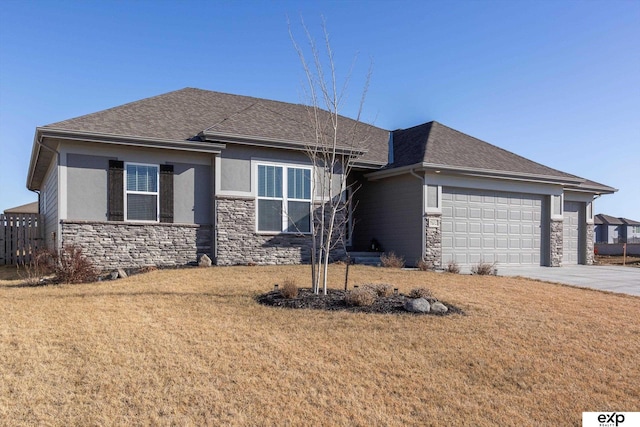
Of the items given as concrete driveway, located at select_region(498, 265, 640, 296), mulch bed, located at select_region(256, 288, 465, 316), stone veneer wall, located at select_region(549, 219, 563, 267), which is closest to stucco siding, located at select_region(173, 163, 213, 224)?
mulch bed, located at select_region(256, 288, 465, 316)

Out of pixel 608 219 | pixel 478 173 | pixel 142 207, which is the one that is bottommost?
pixel 608 219

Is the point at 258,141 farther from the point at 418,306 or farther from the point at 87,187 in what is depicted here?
the point at 418,306

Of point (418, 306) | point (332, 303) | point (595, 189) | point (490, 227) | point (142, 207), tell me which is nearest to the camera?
point (418, 306)

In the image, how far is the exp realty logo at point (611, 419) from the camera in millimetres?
4262

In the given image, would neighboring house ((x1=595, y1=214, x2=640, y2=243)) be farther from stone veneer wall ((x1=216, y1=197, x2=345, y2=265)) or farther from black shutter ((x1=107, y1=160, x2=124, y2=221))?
black shutter ((x1=107, y1=160, x2=124, y2=221))

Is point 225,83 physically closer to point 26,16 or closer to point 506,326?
point 26,16

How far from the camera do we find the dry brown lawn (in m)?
4.18

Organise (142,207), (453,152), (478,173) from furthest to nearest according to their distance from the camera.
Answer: (453,152) < (478,173) < (142,207)

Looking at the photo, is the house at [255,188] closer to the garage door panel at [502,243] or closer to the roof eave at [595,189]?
the garage door panel at [502,243]

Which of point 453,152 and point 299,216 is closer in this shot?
point 299,216

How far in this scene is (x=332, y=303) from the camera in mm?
8102

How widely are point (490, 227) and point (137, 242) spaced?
1155cm

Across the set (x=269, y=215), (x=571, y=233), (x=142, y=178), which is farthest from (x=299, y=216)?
(x=571, y=233)

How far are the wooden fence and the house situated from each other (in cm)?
61
